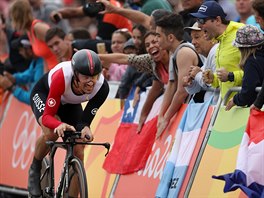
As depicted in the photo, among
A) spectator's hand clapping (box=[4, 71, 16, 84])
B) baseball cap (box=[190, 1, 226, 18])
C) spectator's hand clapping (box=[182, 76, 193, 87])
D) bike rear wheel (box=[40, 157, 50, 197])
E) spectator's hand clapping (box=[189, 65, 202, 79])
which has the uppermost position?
baseball cap (box=[190, 1, 226, 18])

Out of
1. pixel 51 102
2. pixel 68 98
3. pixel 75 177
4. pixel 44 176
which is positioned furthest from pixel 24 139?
pixel 75 177

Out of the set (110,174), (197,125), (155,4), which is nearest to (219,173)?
(197,125)

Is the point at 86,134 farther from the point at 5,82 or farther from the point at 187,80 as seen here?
the point at 5,82

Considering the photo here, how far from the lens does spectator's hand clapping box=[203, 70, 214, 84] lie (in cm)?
963

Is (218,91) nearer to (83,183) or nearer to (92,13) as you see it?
(83,183)

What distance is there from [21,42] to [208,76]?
6143 millimetres

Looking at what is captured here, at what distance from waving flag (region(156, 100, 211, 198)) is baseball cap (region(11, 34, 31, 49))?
17.3 feet

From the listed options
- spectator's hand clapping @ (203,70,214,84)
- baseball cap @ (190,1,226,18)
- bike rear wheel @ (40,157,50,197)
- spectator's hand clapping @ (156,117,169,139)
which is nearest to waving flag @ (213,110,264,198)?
spectator's hand clapping @ (203,70,214,84)

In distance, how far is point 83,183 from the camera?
30.5ft

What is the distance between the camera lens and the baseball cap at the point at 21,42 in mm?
14984

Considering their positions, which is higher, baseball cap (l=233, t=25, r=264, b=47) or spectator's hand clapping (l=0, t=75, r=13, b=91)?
baseball cap (l=233, t=25, r=264, b=47)

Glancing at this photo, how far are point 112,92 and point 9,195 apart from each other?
292cm

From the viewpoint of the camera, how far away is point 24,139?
1484 centimetres

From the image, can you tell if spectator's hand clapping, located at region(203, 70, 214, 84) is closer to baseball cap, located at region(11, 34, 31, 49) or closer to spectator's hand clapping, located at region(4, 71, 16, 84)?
baseball cap, located at region(11, 34, 31, 49)
